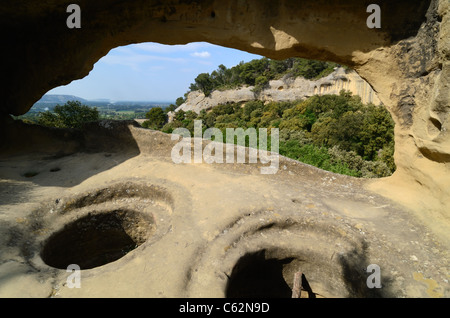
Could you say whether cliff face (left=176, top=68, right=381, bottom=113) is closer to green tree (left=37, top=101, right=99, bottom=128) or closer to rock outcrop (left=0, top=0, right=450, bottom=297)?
rock outcrop (left=0, top=0, right=450, bottom=297)

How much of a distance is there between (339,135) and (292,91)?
23.2 m

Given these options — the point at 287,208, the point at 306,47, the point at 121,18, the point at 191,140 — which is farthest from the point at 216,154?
the point at 121,18

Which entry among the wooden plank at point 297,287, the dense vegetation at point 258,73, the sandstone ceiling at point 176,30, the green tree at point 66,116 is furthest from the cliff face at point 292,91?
the wooden plank at point 297,287

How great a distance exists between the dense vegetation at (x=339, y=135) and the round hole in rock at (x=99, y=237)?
9541 millimetres

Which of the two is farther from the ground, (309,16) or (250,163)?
(309,16)

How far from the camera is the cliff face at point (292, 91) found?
32644 mm

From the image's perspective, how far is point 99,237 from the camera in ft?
17.8

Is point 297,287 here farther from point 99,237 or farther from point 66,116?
point 66,116

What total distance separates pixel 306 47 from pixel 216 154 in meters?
3.14

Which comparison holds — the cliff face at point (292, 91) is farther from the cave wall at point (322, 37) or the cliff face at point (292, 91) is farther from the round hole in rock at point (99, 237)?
the round hole in rock at point (99, 237)

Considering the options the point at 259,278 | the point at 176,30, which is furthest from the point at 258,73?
the point at 259,278

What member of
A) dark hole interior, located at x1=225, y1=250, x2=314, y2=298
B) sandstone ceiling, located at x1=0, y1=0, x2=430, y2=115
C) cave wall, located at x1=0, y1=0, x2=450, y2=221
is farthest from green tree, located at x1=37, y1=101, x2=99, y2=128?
dark hole interior, located at x1=225, y1=250, x2=314, y2=298

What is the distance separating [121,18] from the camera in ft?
19.9

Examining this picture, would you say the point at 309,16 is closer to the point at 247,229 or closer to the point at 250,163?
the point at 250,163
